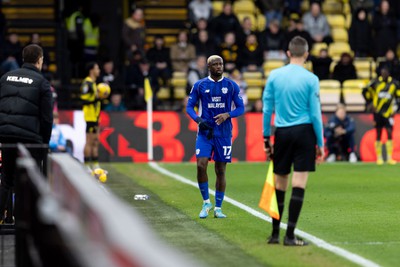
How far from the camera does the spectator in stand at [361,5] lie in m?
31.0

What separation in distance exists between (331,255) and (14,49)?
743 inches

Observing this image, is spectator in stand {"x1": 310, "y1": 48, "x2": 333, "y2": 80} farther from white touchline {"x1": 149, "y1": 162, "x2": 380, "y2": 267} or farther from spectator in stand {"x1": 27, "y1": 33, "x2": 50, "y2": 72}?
white touchline {"x1": 149, "y1": 162, "x2": 380, "y2": 267}

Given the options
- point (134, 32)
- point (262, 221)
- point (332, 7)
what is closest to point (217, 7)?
point (332, 7)

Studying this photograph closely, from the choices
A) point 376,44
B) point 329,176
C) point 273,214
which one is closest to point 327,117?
point 376,44

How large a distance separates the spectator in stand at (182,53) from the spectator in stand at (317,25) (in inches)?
141

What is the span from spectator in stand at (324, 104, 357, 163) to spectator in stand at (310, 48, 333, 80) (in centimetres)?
216

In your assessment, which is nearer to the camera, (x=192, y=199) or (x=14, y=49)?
(x=192, y=199)

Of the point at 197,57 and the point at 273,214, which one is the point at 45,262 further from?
the point at 197,57

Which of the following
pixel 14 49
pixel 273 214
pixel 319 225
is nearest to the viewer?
pixel 273 214

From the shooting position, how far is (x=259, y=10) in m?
32.3

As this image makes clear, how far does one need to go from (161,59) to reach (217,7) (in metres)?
4.00

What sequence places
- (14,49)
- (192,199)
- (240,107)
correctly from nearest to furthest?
(240,107)
(192,199)
(14,49)

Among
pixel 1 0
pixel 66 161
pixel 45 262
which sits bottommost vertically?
pixel 45 262

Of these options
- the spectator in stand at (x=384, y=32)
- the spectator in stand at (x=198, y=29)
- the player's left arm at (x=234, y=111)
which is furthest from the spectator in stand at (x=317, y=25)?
the player's left arm at (x=234, y=111)
